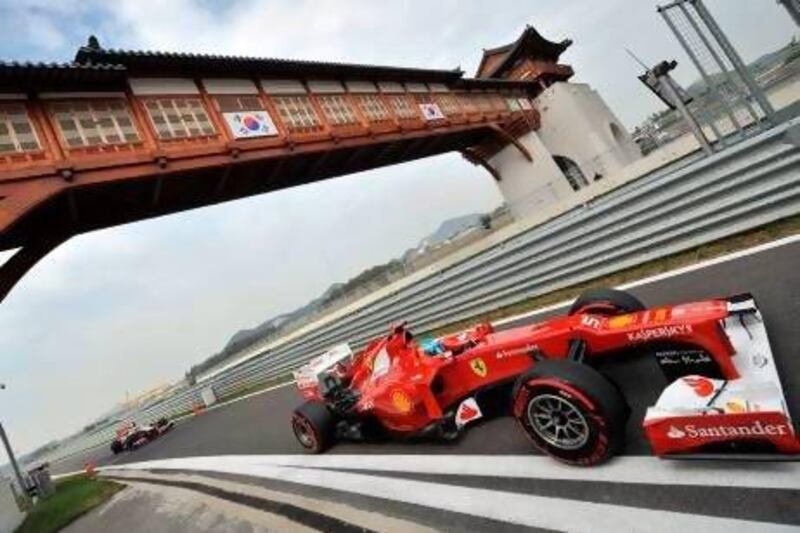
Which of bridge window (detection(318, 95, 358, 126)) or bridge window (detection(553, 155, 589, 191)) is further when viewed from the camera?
bridge window (detection(553, 155, 589, 191))

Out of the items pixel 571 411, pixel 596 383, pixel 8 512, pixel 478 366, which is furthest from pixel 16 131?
pixel 596 383

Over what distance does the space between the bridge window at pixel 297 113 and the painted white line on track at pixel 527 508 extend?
15.1m

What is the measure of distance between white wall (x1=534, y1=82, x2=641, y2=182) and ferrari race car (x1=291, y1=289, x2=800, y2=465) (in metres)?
30.8

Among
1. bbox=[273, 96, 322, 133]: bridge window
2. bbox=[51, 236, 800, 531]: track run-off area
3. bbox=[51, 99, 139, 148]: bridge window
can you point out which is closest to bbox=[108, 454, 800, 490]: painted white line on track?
bbox=[51, 236, 800, 531]: track run-off area

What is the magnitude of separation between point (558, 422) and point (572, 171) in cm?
3439

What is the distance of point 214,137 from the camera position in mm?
16656

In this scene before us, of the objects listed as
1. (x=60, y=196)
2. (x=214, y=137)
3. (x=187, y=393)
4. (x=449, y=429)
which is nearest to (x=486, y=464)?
(x=449, y=429)

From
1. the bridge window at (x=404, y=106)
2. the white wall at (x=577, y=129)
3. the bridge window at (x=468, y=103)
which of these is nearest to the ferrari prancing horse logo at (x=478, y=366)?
the bridge window at (x=404, y=106)

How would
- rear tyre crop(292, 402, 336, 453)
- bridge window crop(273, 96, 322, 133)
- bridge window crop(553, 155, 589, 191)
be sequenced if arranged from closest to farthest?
rear tyre crop(292, 402, 336, 453)
bridge window crop(273, 96, 322, 133)
bridge window crop(553, 155, 589, 191)

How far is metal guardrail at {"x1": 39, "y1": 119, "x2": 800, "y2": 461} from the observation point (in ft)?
23.6

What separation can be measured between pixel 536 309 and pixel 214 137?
11192 millimetres

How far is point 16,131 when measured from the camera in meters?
12.3

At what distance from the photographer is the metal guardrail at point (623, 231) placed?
7.20m

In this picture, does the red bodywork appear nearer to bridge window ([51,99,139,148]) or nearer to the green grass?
the green grass
